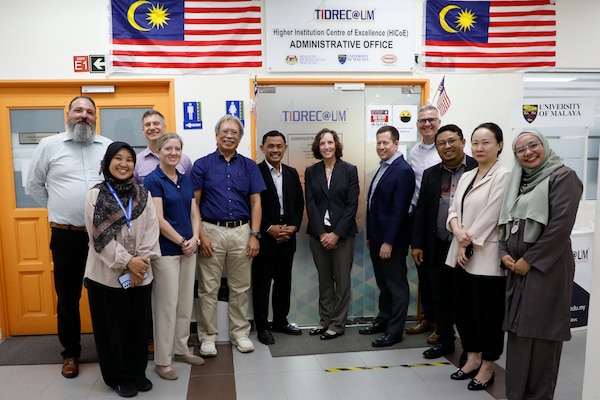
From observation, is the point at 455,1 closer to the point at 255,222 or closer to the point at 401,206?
the point at 401,206

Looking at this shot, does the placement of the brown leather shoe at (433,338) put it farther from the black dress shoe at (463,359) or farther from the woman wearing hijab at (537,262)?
the woman wearing hijab at (537,262)

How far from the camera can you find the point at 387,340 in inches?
148

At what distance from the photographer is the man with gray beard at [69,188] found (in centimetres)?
316

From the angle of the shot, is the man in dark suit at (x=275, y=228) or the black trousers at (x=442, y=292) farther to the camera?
the man in dark suit at (x=275, y=228)

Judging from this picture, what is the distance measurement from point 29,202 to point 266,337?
2.44 m

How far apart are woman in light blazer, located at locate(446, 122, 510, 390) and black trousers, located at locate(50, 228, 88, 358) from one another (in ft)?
8.58

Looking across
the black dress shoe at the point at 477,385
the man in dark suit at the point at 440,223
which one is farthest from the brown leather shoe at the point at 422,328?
the black dress shoe at the point at 477,385

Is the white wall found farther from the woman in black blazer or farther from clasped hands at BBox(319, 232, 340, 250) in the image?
clasped hands at BBox(319, 232, 340, 250)

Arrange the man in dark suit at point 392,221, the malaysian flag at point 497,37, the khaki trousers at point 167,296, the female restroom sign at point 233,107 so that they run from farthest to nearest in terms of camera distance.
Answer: the malaysian flag at point 497,37 → the female restroom sign at point 233,107 → the man in dark suit at point 392,221 → the khaki trousers at point 167,296

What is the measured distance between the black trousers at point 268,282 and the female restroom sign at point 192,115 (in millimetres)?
1301

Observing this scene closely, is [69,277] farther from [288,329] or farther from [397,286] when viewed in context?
[397,286]

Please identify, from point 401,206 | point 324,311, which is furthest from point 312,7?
point 324,311

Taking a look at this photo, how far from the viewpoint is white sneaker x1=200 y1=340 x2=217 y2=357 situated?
3545 millimetres

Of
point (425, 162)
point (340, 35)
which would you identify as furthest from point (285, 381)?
point (340, 35)
